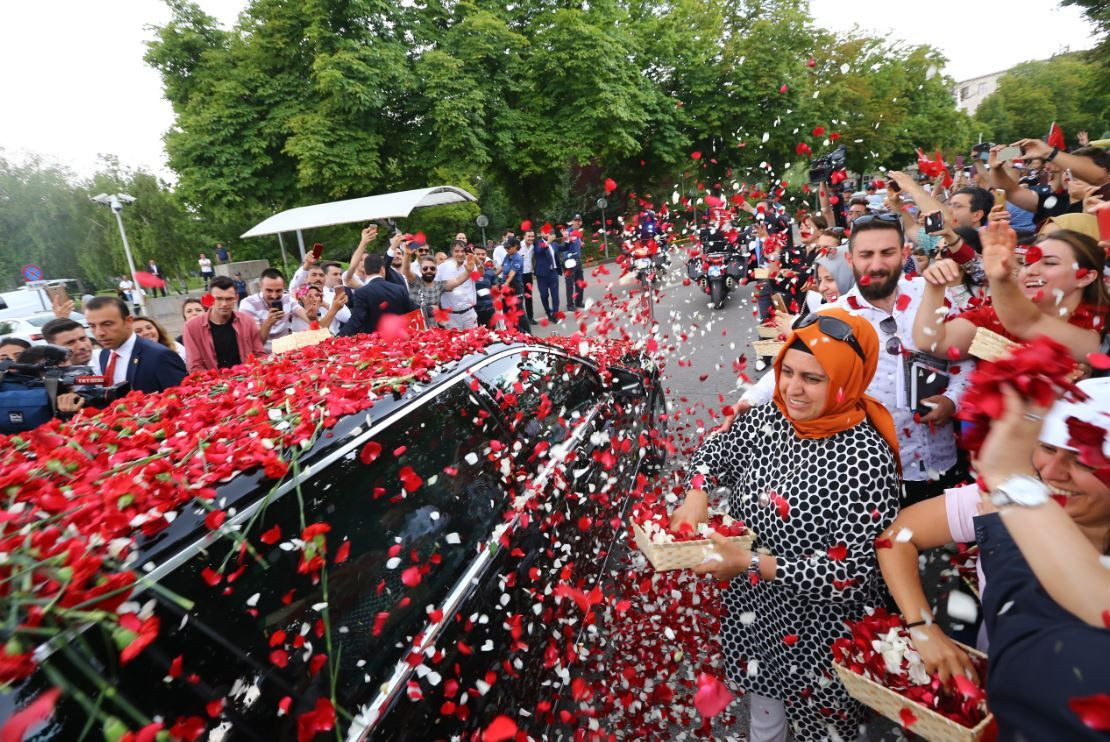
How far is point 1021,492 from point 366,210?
1257 cm

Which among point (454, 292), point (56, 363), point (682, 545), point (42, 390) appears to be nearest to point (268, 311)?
point (454, 292)

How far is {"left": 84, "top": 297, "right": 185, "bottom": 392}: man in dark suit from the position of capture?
179 inches

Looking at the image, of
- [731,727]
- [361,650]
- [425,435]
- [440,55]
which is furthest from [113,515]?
[440,55]

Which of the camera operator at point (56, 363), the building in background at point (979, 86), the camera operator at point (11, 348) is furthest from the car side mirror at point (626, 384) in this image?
the building in background at point (979, 86)

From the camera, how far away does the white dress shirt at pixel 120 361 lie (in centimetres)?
455

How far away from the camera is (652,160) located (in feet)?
94.6

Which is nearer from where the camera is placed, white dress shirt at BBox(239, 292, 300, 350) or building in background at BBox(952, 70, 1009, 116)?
white dress shirt at BBox(239, 292, 300, 350)

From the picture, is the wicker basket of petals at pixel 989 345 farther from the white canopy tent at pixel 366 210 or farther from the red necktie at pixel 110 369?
the white canopy tent at pixel 366 210

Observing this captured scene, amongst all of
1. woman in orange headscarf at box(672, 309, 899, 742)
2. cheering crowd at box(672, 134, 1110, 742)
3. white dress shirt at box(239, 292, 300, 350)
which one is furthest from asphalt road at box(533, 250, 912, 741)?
white dress shirt at box(239, 292, 300, 350)

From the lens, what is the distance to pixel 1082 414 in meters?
1.35

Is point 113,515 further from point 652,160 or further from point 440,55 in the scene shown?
point 652,160

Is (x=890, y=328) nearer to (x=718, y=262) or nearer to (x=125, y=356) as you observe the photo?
(x=125, y=356)

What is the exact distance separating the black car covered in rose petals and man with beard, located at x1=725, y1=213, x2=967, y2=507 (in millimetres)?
1335

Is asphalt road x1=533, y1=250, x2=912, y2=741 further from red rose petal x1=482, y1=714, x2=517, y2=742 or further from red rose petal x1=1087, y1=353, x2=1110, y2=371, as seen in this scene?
red rose petal x1=1087, y1=353, x2=1110, y2=371
